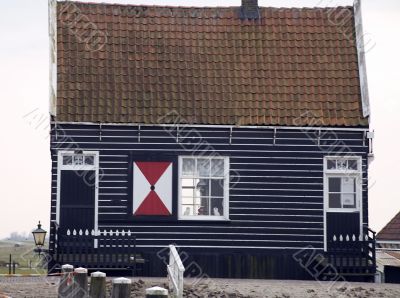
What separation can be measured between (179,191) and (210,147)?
1.33 m

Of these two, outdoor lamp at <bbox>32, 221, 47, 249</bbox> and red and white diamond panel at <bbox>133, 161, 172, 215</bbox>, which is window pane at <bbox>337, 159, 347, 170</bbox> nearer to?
red and white diamond panel at <bbox>133, 161, 172, 215</bbox>

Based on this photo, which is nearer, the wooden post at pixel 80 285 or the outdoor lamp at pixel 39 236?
the wooden post at pixel 80 285

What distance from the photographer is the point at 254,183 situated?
30.4m

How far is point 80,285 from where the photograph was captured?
20.6m

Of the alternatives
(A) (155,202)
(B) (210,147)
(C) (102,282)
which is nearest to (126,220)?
(A) (155,202)

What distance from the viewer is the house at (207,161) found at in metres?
30.0

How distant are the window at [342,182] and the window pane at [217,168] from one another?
256 centimetres

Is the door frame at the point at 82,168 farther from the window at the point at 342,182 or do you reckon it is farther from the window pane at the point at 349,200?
the window pane at the point at 349,200

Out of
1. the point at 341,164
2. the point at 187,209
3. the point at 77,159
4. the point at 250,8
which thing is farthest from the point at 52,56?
the point at 341,164

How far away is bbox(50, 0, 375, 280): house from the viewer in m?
30.0

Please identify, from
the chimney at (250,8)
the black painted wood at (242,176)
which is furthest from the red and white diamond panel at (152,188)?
the chimney at (250,8)

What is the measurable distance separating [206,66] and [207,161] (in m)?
2.71

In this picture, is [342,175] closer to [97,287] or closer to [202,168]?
[202,168]

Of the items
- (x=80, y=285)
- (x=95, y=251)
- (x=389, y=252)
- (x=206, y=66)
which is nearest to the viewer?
(x=80, y=285)
